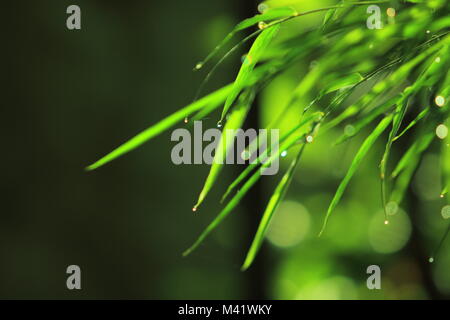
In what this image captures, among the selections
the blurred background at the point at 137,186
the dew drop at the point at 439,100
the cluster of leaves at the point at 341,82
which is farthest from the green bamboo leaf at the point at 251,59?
the blurred background at the point at 137,186

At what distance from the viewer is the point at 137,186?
2328 millimetres

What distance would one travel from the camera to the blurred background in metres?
2.03

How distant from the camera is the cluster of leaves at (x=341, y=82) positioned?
342 millimetres

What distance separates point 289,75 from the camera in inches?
103

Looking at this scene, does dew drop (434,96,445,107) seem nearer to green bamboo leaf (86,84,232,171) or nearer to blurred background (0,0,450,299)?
green bamboo leaf (86,84,232,171)

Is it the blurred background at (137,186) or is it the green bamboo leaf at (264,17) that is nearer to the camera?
the green bamboo leaf at (264,17)

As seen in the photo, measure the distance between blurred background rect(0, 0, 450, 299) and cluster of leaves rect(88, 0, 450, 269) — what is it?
5.12 ft

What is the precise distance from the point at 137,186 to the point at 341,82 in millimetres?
2015

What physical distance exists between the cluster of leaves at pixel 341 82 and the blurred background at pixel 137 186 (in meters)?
1.56

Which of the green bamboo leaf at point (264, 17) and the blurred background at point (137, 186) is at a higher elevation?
the blurred background at point (137, 186)

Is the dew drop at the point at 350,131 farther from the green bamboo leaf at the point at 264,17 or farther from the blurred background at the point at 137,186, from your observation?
the blurred background at the point at 137,186

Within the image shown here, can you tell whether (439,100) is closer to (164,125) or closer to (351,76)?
(351,76)

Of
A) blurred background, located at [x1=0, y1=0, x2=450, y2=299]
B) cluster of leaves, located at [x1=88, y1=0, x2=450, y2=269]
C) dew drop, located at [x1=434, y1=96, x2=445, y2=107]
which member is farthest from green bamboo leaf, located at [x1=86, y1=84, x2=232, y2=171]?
blurred background, located at [x1=0, y1=0, x2=450, y2=299]
